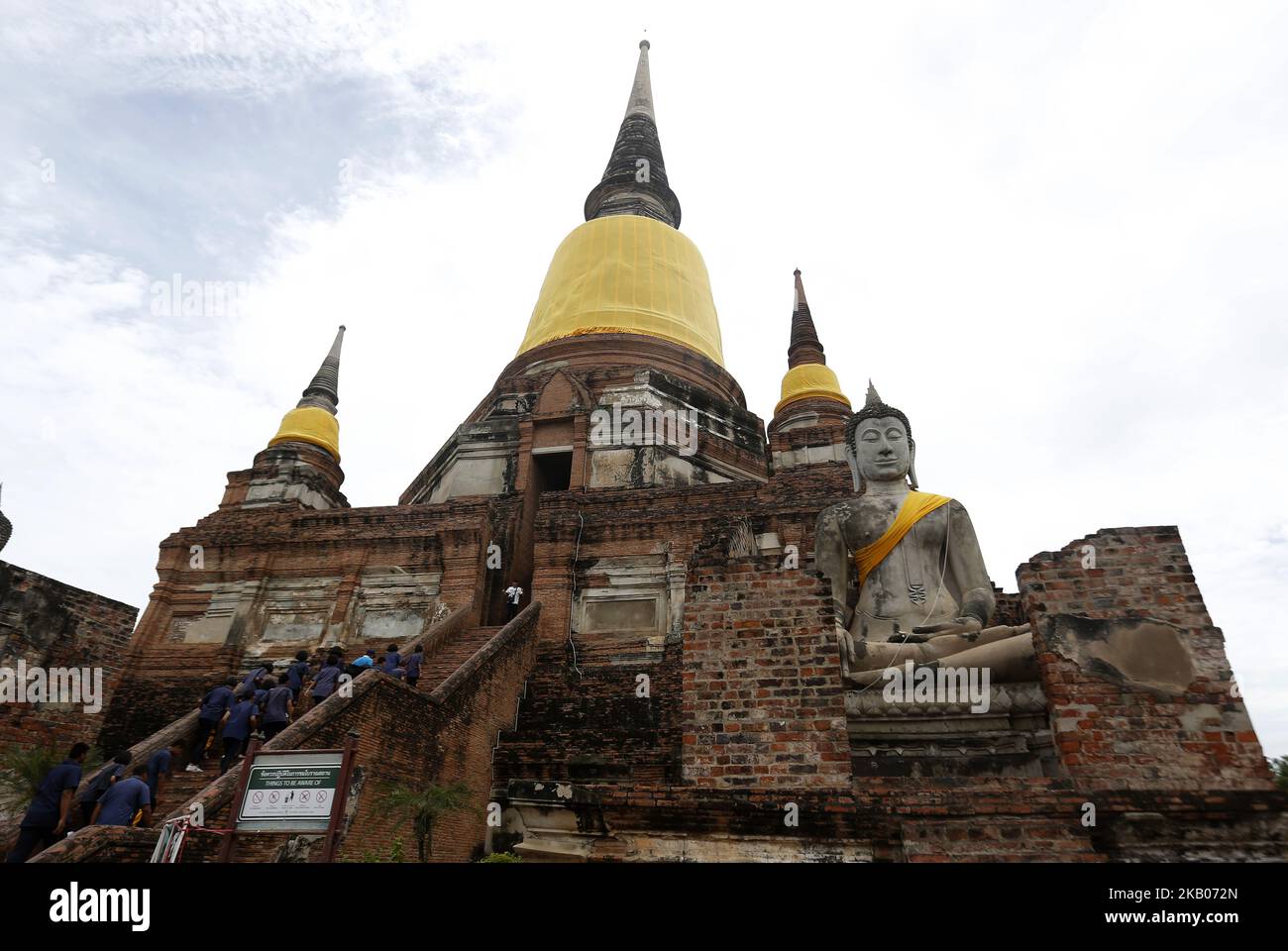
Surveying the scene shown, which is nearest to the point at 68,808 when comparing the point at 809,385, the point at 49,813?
the point at 49,813

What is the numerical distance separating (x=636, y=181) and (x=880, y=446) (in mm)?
23023

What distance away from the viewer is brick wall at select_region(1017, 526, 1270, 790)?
4.07 metres

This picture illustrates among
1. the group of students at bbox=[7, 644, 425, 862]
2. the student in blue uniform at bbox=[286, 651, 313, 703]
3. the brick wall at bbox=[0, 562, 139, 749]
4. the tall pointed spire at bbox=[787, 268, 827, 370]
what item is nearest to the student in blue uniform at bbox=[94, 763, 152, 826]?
the group of students at bbox=[7, 644, 425, 862]

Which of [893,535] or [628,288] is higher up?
[628,288]

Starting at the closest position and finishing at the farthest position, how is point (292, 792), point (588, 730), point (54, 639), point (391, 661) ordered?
1. point (292, 792)
2. point (391, 661)
3. point (588, 730)
4. point (54, 639)

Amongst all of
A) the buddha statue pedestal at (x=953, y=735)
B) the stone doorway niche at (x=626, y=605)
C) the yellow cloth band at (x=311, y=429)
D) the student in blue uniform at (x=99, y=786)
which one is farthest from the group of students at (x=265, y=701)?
the yellow cloth band at (x=311, y=429)

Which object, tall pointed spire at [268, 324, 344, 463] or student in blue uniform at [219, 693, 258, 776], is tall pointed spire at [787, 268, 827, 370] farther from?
student in blue uniform at [219, 693, 258, 776]

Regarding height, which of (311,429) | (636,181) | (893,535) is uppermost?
(636,181)

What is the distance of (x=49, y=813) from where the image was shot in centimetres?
721

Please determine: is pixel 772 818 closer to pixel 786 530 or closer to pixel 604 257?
pixel 786 530

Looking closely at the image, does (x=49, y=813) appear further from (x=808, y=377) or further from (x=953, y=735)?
(x=808, y=377)
